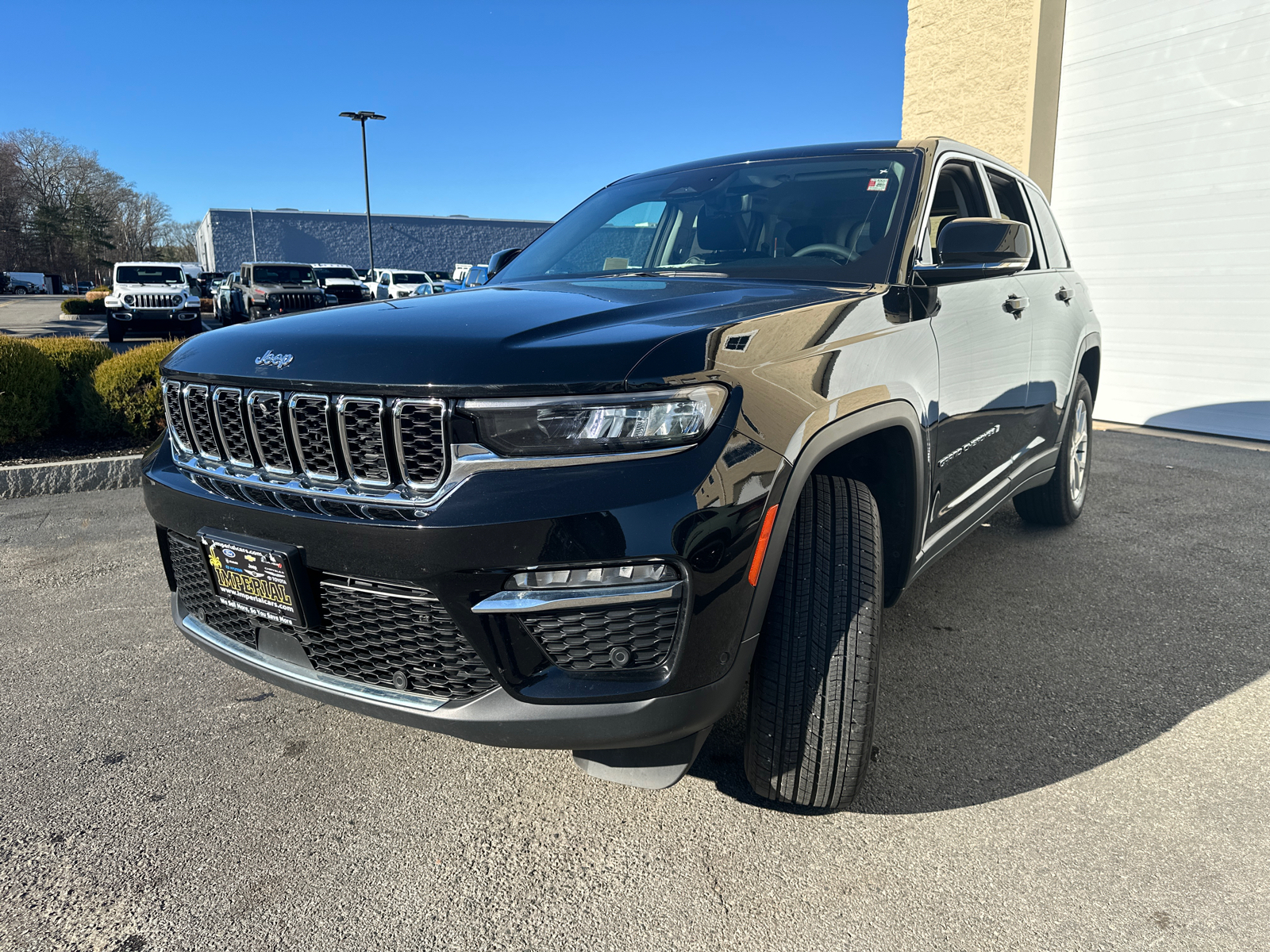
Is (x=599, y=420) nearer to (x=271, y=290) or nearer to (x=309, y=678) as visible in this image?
(x=309, y=678)

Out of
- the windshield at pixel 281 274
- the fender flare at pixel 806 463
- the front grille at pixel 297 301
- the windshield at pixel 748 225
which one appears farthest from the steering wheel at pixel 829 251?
the windshield at pixel 281 274

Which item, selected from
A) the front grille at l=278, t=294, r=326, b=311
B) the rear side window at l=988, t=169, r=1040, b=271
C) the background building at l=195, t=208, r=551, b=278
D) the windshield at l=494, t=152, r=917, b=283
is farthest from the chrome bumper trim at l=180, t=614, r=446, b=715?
the background building at l=195, t=208, r=551, b=278

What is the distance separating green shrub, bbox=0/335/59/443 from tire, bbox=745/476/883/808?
6350mm

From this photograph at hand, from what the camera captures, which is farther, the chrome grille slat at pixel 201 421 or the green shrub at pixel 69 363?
the green shrub at pixel 69 363

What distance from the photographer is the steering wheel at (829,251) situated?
261cm

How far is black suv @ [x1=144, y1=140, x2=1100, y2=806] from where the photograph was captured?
1.62 m

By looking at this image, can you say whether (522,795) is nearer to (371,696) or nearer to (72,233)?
(371,696)

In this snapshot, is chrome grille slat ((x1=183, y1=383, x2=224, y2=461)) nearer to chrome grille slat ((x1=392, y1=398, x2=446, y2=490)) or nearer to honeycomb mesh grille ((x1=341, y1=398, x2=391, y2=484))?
honeycomb mesh grille ((x1=341, y1=398, x2=391, y2=484))

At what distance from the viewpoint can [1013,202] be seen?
3834 millimetres

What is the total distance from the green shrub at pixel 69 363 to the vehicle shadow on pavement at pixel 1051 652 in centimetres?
617

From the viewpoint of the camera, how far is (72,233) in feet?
200

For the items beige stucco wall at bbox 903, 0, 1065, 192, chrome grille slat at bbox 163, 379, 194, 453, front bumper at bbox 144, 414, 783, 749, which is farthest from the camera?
beige stucco wall at bbox 903, 0, 1065, 192

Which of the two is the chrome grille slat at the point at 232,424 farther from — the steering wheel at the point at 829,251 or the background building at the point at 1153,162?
the background building at the point at 1153,162

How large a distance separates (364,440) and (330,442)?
89mm
